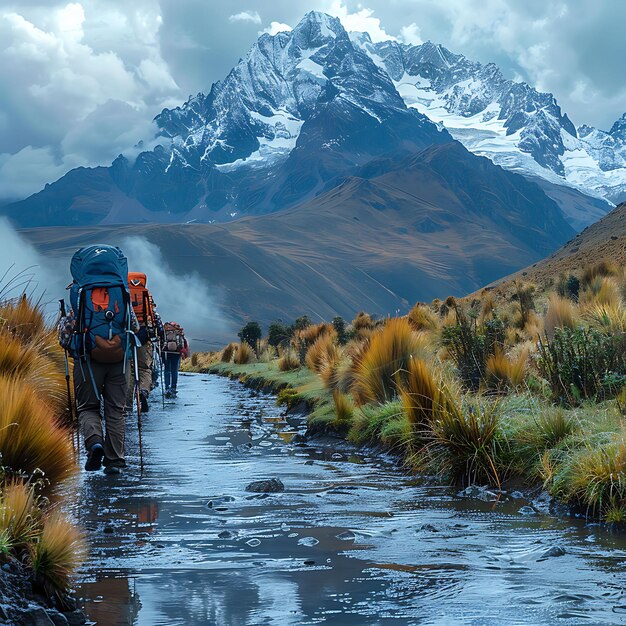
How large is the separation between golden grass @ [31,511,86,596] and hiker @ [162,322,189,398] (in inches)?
618

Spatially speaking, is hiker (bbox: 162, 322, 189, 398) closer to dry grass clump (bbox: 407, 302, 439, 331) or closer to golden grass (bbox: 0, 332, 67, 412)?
dry grass clump (bbox: 407, 302, 439, 331)

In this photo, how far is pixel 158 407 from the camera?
20.2m

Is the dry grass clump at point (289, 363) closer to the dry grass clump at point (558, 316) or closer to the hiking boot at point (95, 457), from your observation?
the dry grass clump at point (558, 316)

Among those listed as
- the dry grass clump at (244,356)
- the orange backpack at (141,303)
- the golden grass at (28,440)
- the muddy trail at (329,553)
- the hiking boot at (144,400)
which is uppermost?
the dry grass clump at (244,356)

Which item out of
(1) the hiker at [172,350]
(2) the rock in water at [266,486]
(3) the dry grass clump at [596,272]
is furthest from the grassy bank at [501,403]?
(3) the dry grass clump at [596,272]

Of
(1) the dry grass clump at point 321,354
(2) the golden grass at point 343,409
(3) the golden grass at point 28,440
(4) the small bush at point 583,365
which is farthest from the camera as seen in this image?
(1) the dry grass clump at point 321,354

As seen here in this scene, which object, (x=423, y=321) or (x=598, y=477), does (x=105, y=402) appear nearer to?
(x=598, y=477)

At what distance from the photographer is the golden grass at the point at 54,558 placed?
5133 mm

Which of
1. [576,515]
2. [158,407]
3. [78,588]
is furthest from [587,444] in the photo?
[158,407]

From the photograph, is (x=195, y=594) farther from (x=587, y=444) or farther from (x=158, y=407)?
(x=158, y=407)

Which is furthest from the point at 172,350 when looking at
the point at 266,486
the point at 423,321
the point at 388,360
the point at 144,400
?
the point at 266,486

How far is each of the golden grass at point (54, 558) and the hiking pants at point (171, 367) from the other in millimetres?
16617

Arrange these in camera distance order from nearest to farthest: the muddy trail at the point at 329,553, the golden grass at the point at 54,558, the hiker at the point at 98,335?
the golden grass at the point at 54,558 < the muddy trail at the point at 329,553 < the hiker at the point at 98,335

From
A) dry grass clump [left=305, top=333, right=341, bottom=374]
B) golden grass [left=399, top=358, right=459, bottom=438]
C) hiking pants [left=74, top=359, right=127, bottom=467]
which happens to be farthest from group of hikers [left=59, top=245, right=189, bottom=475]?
dry grass clump [left=305, top=333, right=341, bottom=374]
